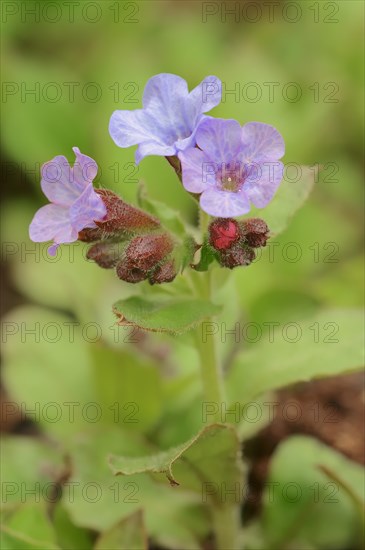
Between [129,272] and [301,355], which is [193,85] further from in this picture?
[129,272]

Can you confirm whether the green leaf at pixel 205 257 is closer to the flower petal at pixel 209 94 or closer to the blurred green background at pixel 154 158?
the flower petal at pixel 209 94

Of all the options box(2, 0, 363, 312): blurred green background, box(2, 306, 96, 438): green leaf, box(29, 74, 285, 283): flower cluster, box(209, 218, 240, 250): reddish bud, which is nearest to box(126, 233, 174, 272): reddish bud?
box(29, 74, 285, 283): flower cluster

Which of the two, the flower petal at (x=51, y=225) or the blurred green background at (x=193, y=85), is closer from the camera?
the flower petal at (x=51, y=225)

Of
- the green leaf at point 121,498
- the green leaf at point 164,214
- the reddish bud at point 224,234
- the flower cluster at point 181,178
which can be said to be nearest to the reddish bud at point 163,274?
the flower cluster at point 181,178

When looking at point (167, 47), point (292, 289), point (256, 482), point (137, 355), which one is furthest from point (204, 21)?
point (256, 482)

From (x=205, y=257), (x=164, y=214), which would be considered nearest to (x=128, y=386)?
(x=164, y=214)

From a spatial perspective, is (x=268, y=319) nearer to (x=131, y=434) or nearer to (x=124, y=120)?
(x=131, y=434)
